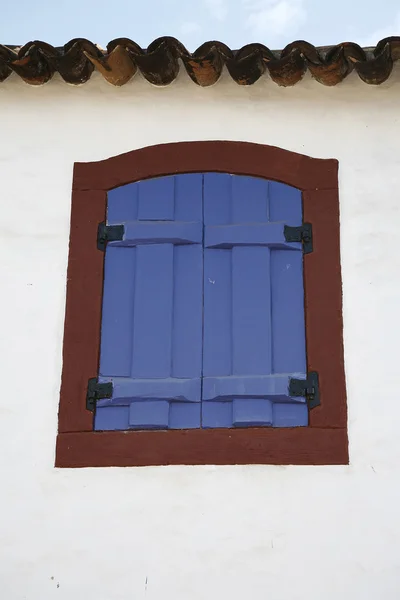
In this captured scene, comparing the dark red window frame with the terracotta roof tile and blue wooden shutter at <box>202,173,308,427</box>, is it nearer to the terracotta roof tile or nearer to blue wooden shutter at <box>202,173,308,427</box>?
blue wooden shutter at <box>202,173,308,427</box>

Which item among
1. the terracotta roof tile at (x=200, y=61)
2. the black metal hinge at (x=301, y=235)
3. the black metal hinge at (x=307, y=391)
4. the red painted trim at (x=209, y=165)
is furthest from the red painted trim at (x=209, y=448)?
the terracotta roof tile at (x=200, y=61)

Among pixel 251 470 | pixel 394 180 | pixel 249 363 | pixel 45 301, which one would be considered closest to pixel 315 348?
pixel 249 363

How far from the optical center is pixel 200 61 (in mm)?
5262

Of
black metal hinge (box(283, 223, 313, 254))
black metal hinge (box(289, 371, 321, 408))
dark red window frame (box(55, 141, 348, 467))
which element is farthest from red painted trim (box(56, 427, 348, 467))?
black metal hinge (box(283, 223, 313, 254))

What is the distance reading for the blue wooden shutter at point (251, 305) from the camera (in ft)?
16.1

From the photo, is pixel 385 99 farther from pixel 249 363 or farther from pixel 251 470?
pixel 251 470

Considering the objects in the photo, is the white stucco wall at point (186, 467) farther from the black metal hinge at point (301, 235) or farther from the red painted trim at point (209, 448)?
the black metal hinge at point (301, 235)

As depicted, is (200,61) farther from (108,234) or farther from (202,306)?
(202,306)

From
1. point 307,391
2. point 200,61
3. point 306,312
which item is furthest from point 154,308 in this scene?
point 200,61

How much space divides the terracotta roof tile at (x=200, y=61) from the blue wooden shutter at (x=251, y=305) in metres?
0.60

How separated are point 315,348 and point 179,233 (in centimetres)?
94

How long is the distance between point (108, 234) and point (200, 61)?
104 cm

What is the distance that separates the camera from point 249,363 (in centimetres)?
496

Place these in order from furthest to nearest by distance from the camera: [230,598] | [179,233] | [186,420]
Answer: [179,233]
[186,420]
[230,598]
